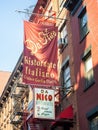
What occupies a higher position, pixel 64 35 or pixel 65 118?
pixel 64 35

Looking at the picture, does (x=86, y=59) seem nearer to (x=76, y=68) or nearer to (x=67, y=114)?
(x=76, y=68)

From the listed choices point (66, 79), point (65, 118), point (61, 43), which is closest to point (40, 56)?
point (66, 79)

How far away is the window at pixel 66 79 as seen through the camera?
22925 millimetres

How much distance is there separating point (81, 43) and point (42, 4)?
11307 millimetres

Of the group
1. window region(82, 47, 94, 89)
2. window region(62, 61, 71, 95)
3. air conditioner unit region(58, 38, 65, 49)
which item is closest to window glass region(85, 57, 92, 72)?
window region(82, 47, 94, 89)

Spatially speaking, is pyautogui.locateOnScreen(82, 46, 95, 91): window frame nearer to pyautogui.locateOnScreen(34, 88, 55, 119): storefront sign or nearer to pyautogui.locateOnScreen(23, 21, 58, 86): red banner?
pyautogui.locateOnScreen(23, 21, 58, 86): red banner

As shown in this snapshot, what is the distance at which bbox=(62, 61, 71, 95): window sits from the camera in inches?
903

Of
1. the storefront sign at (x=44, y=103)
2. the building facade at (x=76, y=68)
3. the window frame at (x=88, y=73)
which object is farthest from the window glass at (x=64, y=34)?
the storefront sign at (x=44, y=103)

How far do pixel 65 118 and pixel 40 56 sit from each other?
3927mm

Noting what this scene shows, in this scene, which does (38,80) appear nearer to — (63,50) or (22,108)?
(63,50)

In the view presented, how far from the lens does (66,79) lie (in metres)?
23.8

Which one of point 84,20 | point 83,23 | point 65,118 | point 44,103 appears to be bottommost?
point 65,118

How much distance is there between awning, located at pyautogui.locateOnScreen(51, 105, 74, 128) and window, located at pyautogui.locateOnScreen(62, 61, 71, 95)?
1.95m

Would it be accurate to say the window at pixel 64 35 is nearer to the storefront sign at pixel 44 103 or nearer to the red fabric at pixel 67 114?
the storefront sign at pixel 44 103
